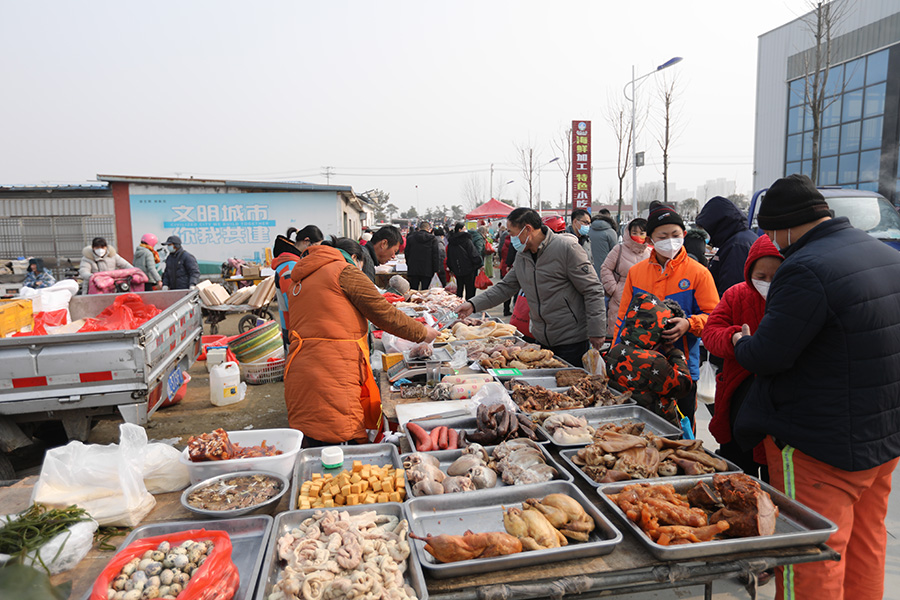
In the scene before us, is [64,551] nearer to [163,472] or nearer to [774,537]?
[163,472]

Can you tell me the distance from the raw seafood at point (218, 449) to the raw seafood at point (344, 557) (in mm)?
596

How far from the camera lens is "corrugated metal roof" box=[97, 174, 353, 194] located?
1594 cm

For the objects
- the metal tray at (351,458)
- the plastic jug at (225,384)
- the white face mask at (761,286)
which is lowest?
the plastic jug at (225,384)

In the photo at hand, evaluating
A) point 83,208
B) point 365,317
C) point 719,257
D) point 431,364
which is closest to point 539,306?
point 431,364

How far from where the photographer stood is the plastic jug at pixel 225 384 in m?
6.42

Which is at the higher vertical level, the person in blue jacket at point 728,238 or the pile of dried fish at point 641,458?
the person in blue jacket at point 728,238

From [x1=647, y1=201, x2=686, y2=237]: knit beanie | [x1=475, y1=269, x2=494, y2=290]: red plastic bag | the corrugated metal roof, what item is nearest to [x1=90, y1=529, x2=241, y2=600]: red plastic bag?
[x1=647, y1=201, x2=686, y2=237]: knit beanie

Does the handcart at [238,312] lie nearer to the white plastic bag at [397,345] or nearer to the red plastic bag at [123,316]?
the red plastic bag at [123,316]

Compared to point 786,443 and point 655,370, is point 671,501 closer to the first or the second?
point 786,443

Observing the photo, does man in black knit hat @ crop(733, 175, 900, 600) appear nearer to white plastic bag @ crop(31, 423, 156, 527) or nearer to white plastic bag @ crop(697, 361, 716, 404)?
white plastic bag @ crop(697, 361, 716, 404)

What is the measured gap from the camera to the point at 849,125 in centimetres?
1897

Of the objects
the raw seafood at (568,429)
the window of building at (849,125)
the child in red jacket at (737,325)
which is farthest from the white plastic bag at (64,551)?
the window of building at (849,125)

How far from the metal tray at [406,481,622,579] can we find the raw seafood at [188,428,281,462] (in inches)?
33.7

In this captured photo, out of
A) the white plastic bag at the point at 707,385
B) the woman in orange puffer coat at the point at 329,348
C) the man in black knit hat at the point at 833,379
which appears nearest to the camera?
the man in black knit hat at the point at 833,379
